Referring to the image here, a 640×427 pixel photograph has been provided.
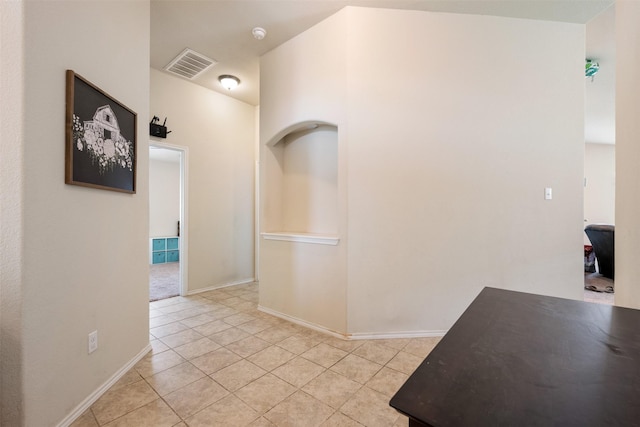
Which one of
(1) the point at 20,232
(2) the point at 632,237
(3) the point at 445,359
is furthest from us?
(2) the point at 632,237

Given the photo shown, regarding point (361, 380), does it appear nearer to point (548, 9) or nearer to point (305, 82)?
point (305, 82)

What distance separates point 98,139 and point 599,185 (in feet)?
31.5

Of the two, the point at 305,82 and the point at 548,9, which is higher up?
the point at 548,9

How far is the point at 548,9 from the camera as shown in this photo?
7.72 ft

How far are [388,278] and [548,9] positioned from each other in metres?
2.72

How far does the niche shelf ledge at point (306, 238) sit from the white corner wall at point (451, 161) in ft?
0.48

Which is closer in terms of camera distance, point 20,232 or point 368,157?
point 20,232

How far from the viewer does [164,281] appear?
450 centimetres

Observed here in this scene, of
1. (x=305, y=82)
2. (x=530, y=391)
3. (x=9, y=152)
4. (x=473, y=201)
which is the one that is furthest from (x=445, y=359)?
(x=305, y=82)

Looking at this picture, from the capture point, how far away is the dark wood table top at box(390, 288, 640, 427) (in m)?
0.52

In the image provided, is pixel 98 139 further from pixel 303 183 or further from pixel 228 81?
pixel 228 81

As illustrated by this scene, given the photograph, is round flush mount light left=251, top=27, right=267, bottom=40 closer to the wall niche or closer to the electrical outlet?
the wall niche

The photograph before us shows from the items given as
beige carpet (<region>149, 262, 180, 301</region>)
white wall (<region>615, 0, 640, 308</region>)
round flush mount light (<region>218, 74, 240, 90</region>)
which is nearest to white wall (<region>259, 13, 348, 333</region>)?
round flush mount light (<region>218, 74, 240, 90</region>)

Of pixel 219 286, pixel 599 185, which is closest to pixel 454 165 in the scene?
pixel 219 286
